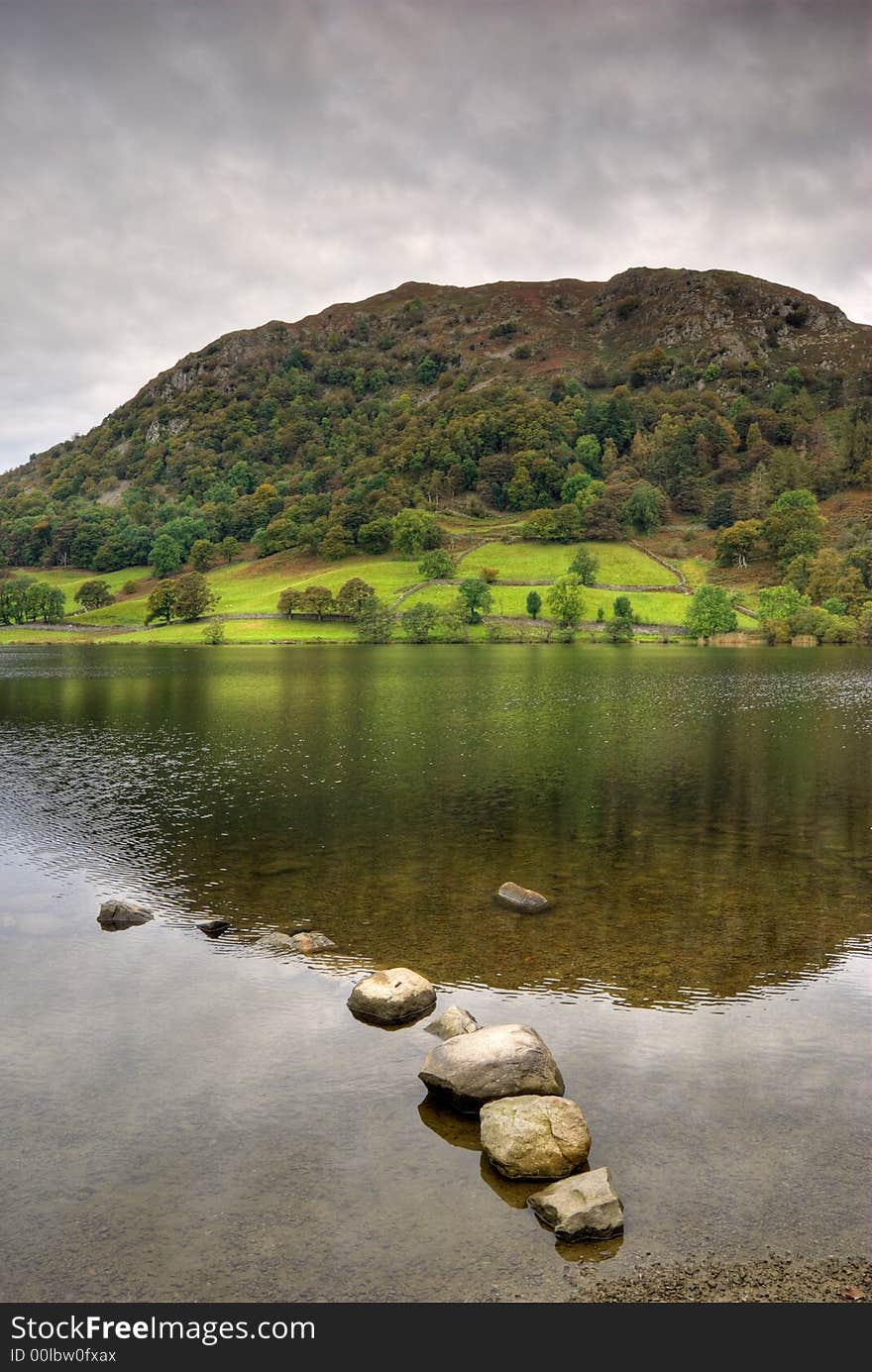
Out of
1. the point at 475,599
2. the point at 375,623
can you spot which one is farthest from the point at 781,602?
the point at 375,623

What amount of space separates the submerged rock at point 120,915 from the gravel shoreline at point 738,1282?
15.9 meters

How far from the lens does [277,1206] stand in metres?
11.1

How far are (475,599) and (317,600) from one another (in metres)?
36.4

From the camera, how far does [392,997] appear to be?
1653cm

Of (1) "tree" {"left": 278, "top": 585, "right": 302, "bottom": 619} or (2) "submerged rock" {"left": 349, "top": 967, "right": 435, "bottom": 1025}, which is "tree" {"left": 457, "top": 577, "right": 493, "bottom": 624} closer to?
(1) "tree" {"left": 278, "top": 585, "right": 302, "bottom": 619}

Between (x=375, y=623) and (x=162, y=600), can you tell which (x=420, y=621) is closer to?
(x=375, y=623)

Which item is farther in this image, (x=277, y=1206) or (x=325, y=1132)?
(x=325, y=1132)

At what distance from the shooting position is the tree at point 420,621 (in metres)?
172

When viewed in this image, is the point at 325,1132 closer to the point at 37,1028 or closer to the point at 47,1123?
the point at 47,1123
